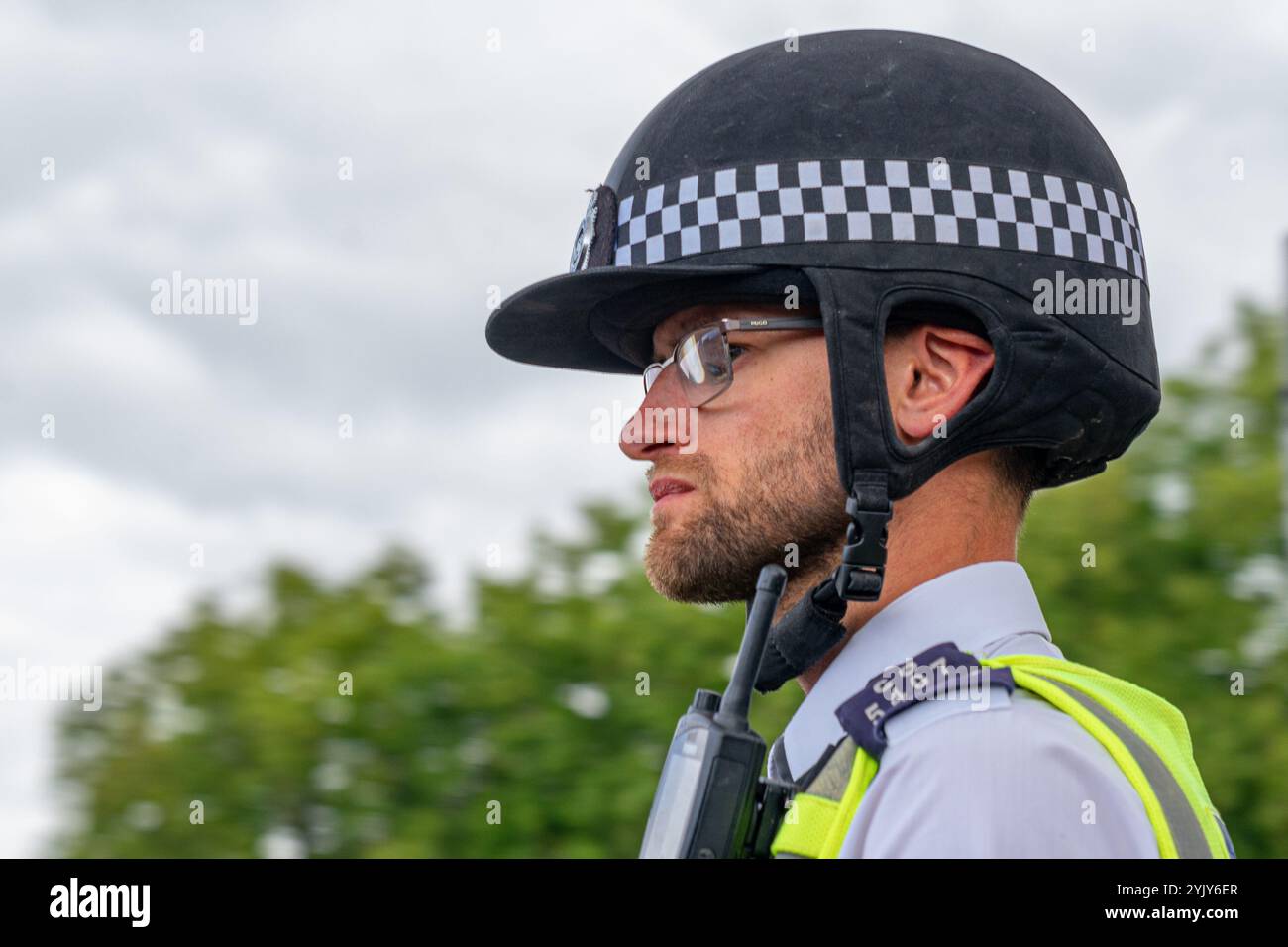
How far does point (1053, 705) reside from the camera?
7.27 ft

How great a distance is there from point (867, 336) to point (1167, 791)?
88 cm

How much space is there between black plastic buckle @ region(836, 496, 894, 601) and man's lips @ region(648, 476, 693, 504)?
314mm

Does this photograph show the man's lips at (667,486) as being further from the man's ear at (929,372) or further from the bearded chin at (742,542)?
the man's ear at (929,372)

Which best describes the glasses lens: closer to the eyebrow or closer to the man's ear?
the eyebrow

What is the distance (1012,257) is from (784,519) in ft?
1.90

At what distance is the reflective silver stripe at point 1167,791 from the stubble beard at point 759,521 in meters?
0.64

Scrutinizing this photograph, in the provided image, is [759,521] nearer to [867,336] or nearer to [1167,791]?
[867,336]

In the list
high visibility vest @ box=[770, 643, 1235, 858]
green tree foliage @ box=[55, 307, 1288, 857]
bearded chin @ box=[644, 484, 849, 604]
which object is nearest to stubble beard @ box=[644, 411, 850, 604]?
bearded chin @ box=[644, 484, 849, 604]

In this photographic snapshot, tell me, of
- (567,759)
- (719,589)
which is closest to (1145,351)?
(719,589)

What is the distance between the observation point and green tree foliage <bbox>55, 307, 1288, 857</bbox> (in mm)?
5578

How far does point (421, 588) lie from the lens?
628 cm

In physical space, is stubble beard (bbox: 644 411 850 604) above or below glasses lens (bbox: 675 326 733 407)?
below
